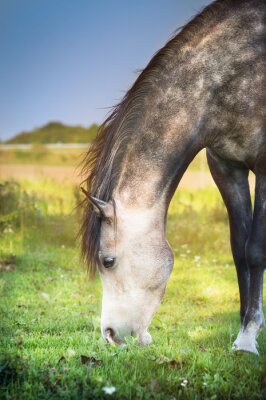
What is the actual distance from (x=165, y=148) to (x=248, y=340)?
1.49 meters

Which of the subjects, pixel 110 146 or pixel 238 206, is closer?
pixel 110 146

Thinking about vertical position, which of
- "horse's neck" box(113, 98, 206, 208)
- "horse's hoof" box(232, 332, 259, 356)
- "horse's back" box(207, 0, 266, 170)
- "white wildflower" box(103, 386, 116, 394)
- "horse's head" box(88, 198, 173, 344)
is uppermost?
"horse's back" box(207, 0, 266, 170)

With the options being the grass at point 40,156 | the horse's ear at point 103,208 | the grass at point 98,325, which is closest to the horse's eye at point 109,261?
the horse's ear at point 103,208

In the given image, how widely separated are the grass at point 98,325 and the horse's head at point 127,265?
197mm

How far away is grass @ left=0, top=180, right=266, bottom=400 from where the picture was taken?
3.50m

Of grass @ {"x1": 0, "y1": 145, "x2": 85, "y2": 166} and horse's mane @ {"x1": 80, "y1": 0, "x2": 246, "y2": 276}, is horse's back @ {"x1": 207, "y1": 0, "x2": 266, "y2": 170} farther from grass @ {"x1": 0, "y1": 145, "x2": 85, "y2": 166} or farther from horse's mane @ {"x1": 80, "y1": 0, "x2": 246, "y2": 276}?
grass @ {"x1": 0, "y1": 145, "x2": 85, "y2": 166}

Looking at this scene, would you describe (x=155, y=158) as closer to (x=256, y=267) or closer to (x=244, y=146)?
(x=244, y=146)

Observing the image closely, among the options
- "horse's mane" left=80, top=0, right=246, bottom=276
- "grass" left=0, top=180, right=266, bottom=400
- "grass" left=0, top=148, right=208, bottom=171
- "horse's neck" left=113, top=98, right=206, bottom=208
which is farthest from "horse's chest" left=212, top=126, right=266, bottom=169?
"grass" left=0, top=148, right=208, bottom=171

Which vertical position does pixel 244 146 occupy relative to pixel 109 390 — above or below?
above

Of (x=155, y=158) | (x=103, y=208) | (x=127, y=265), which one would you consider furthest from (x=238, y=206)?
(x=103, y=208)

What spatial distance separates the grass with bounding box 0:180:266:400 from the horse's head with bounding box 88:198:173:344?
20 cm

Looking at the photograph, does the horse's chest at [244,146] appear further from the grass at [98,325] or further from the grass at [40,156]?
the grass at [40,156]

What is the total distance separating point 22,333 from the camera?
486cm

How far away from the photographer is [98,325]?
17.5 ft
